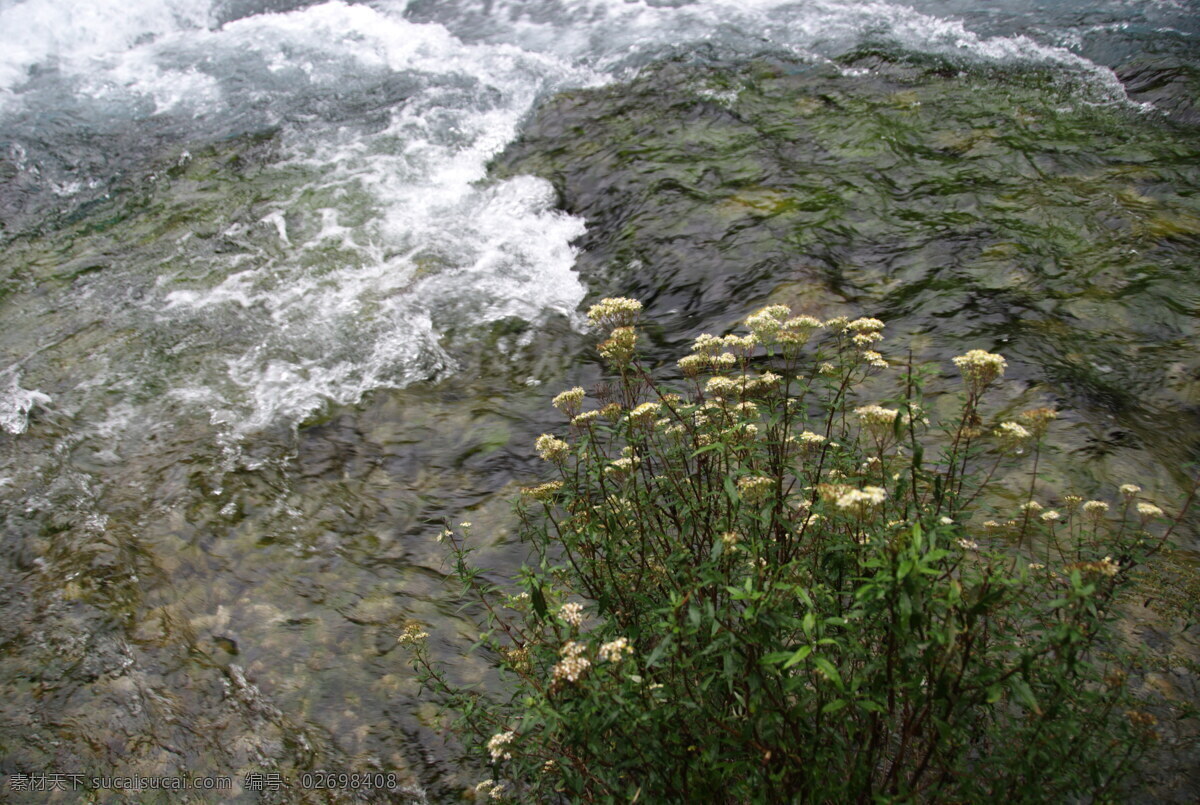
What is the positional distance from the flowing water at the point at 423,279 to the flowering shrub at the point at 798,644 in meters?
0.80

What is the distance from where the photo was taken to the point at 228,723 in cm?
343

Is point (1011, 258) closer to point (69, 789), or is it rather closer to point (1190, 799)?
point (1190, 799)

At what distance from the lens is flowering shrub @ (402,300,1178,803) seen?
207 cm

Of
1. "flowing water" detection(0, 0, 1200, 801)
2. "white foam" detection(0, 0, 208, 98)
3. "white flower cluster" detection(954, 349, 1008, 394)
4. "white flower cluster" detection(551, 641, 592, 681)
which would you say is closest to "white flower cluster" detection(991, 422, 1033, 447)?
"white flower cluster" detection(954, 349, 1008, 394)

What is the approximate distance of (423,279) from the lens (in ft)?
21.7

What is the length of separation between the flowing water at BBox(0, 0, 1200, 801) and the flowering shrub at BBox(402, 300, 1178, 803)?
2.62 feet

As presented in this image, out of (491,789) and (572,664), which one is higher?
(572,664)

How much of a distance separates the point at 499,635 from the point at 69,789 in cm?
186

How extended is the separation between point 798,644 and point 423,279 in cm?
504

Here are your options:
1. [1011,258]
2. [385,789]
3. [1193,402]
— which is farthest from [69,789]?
[1011,258]

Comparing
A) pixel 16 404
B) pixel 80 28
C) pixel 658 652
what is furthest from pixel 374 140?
pixel 658 652

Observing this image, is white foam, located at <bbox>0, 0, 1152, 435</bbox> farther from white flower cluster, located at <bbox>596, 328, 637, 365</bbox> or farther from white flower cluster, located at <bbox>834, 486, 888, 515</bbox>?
white flower cluster, located at <bbox>834, 486, 888, 515</bbox>

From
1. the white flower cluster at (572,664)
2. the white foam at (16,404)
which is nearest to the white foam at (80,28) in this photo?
the white foam at (16,404)

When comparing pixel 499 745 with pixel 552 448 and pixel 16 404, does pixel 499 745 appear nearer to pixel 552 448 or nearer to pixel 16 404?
pixel 552 448
